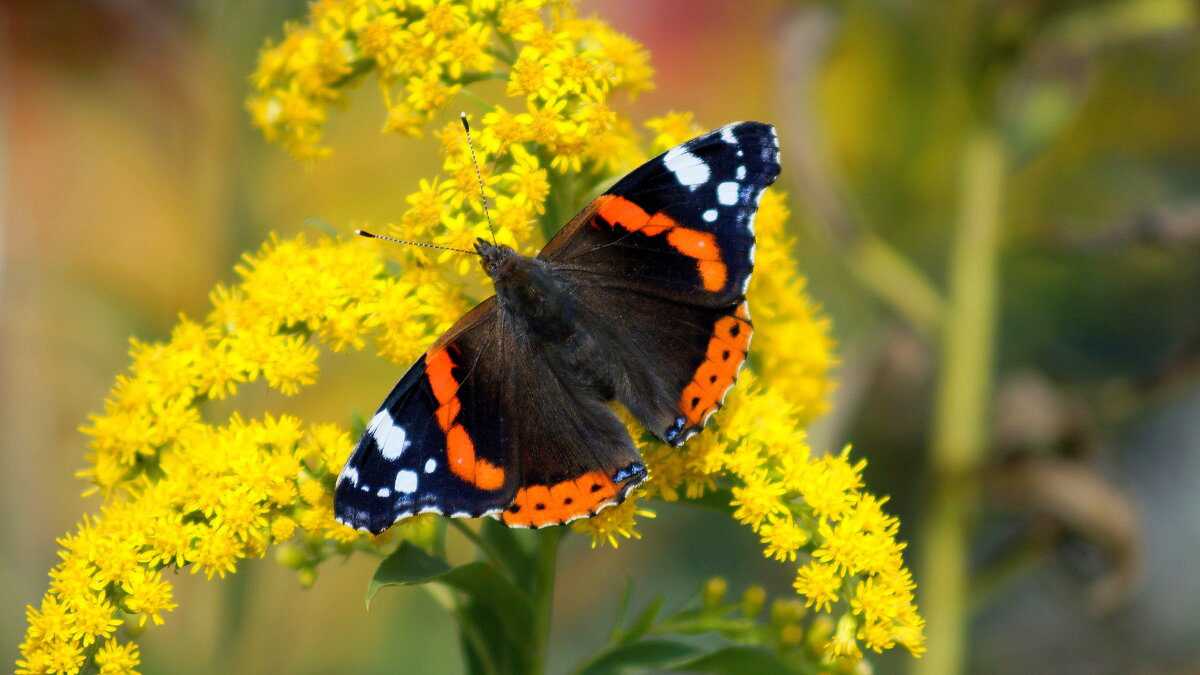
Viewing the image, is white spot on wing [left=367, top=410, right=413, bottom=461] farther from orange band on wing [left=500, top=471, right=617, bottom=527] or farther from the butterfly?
orange band on wing [left=500, top=471, right=617, bottom=527]

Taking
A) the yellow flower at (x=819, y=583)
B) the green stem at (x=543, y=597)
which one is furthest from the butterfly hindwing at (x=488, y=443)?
the yellow flower at (x=819, y=583)

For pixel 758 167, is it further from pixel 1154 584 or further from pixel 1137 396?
pixel 1154 584

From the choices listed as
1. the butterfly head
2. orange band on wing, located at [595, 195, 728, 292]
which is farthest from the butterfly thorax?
orange band on wing, located at [595, 195, 728, 292]

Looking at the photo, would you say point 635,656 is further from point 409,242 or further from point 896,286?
point 896,286

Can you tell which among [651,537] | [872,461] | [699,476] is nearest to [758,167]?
[699,476]

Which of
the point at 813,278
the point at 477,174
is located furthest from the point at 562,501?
the point at 813,278
